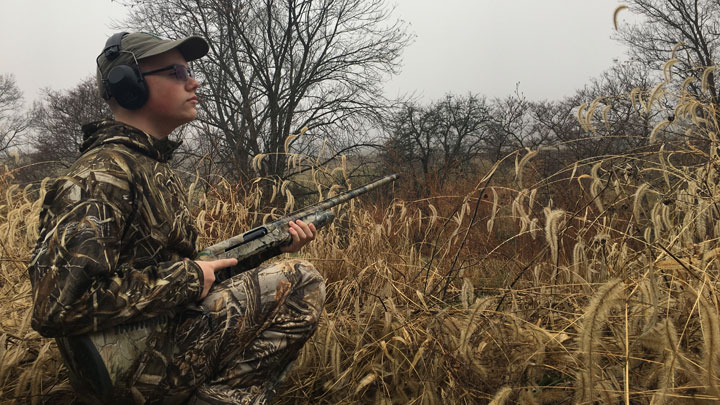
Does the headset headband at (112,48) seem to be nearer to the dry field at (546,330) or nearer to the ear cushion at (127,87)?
the ear cushion at (127,87)

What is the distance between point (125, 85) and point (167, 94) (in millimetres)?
159

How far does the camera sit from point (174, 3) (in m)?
15.4

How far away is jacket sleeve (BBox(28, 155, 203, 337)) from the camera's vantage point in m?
1.23

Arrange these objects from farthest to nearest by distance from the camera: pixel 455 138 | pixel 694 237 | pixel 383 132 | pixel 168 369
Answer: pixel 455 138 → pixel 383 132 → pixel 694 237 → pixel 168 369

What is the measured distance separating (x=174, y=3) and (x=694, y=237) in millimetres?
17024

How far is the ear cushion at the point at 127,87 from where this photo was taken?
1615 mm

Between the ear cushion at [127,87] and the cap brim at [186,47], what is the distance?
117 mm

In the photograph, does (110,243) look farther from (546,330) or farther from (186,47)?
(546,330)

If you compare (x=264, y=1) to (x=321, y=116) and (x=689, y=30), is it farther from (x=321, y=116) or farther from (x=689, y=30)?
(x=689, y=30)

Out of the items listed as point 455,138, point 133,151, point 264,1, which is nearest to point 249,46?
point 264,1

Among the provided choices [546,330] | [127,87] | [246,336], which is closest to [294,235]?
[246,336]

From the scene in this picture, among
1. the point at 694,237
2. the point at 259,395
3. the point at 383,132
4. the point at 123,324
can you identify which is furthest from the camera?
the point at 383,132

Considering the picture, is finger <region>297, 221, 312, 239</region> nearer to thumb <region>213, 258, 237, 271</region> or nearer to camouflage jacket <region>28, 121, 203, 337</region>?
thumb <region>213, 258, 237, 271</region>

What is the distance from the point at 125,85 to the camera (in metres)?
1.64
